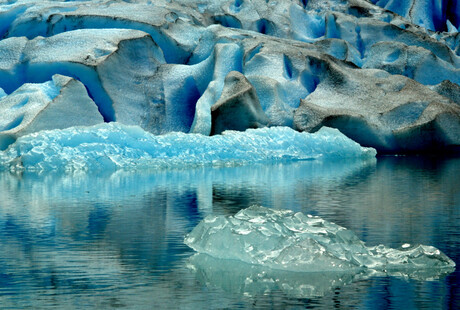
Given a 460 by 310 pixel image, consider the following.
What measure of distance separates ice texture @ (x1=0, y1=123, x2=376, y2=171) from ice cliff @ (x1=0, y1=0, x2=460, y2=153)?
0.50 metres

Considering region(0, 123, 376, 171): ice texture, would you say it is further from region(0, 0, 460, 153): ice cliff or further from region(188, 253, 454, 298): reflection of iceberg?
region(188, 253, 454, 298): reflection of iceberg

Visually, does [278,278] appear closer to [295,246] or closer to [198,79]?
[295,246]

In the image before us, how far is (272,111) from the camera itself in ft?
37.1

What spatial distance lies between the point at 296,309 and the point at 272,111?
28.6 ft

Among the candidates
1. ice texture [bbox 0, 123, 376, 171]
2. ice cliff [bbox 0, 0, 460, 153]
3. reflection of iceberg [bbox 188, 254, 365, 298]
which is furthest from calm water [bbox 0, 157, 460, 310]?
ice cliff [bbox 0, 0, 460, 153]

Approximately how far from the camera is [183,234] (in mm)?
4285

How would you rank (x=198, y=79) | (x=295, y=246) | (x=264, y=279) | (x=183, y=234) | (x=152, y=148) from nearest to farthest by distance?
1. (x=264, y=279)
2. (x=295, y=246)
3. (x=183, y=234)
4. (x=152, y=148)
5. (x=198, y=79)

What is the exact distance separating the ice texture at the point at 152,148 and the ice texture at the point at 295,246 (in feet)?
18.5

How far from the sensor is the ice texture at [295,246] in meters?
3.32

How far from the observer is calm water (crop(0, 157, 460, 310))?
112 inches

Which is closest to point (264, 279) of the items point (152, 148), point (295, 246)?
point (295, 246)

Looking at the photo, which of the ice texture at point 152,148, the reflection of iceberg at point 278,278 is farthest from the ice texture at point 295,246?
the ice texture at point 152,148

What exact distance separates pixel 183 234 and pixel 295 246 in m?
1.07

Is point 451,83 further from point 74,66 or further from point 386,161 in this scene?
point 74,66
